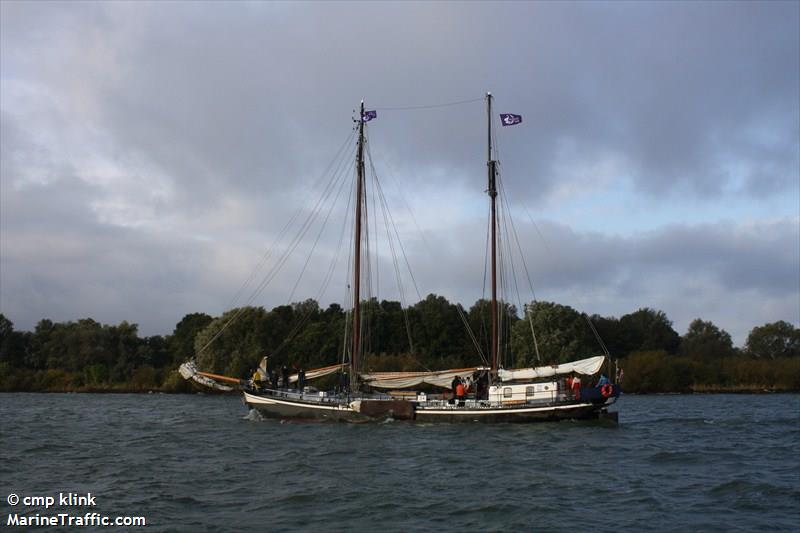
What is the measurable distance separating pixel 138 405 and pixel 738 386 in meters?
77.3

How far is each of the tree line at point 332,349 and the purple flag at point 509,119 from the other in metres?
33.0

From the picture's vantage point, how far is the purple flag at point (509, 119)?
5616 cm

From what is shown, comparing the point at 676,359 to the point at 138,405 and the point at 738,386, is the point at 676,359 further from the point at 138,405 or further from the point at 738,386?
the point at 138,405

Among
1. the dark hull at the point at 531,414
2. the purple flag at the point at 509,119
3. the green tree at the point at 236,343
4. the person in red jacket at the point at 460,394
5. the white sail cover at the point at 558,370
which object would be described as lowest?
the dark hull at the point at 531,414

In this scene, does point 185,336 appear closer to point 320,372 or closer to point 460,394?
point 320,372

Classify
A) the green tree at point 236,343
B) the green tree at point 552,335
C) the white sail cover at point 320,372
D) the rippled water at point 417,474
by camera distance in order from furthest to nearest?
the green tree at point 236,343
the green tree at point 552,335
the white sail cover at point 320,372
the rippled water at point 417,474

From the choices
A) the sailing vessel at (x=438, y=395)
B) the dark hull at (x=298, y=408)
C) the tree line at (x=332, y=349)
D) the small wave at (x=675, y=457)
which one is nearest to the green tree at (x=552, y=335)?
the tree line at (x=332, y=349)

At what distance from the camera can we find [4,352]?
133 meters

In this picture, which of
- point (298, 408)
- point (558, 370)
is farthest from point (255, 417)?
point (558, 370)

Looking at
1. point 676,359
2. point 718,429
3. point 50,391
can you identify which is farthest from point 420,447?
point 50,391

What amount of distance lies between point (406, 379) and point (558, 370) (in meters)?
10.7

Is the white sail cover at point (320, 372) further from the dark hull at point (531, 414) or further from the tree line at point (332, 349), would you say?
the tree line at point (332, 349)

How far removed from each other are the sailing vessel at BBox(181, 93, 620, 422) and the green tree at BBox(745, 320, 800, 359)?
99.4 metres

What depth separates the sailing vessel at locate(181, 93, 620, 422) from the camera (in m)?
50.1
